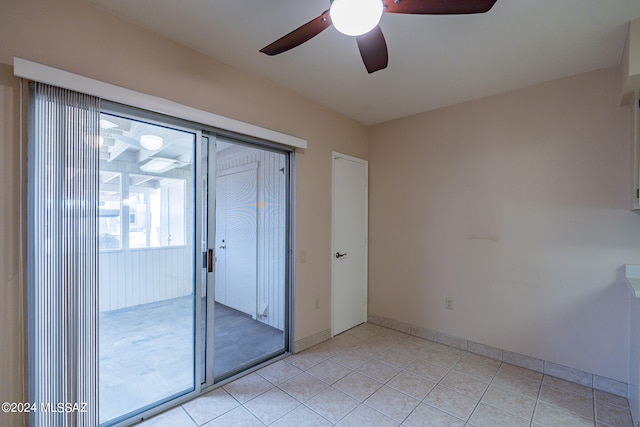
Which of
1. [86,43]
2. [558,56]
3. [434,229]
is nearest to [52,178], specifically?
[86,43]

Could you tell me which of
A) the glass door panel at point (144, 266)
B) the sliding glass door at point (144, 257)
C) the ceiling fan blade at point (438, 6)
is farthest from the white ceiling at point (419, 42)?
the glass door panel at point (144, 266)

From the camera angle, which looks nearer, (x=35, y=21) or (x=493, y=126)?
(x=35, y=21)

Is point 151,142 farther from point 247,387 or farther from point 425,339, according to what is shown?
point 425,339

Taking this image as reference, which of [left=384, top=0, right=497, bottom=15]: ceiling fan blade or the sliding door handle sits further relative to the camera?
the sliding door handle

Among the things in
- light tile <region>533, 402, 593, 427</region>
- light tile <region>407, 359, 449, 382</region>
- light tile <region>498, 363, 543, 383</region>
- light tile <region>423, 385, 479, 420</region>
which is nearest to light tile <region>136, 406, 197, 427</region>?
light tile <region>423, 385, 479, 420</region>

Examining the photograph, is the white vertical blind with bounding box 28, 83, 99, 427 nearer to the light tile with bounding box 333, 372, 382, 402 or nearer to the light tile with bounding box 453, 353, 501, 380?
the light tile with bounding box 333, 372, 382, 402

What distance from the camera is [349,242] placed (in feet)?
11.6

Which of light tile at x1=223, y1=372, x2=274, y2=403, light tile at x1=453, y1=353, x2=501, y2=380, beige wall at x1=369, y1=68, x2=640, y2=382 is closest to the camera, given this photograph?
light tile at x1=223, y1=372, x2=274, y2=403

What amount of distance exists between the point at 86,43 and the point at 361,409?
3024 mm

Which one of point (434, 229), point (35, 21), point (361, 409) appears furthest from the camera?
point (434, 229)

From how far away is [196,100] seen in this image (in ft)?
7.04

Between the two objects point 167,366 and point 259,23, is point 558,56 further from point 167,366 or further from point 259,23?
point 167,366

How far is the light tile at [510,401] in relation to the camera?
2.03m

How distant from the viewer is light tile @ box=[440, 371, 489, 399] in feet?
7.38
